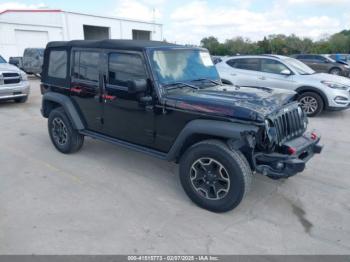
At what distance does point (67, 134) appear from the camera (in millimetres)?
5059

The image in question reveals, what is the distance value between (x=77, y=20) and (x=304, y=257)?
1294 inches

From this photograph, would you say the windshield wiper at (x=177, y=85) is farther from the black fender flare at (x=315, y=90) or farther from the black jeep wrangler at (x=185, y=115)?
the black fender flare at (x=315, y=90)

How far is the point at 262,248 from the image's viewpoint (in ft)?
9.36

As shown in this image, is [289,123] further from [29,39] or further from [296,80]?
[29,39]

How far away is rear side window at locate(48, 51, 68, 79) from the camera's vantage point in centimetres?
492

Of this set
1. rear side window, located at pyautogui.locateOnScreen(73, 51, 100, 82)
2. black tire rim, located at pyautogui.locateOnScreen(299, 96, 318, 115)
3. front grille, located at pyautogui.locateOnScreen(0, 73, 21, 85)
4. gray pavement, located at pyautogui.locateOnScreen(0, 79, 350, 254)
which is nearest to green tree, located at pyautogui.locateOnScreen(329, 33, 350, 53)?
black tire rim, located at pyautogui.locateOnScreen(299, 96, 318, 115)

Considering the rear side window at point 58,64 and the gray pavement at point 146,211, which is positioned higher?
the rear side window at point 58,64

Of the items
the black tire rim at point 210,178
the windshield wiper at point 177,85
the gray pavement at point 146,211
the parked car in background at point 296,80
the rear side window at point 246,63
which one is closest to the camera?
the gray pavement at point 146,211

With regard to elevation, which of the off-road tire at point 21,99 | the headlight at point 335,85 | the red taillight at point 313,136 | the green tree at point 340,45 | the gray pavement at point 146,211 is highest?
the green tree at point 340,45

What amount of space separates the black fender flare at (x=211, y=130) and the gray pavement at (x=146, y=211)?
0.76 metres

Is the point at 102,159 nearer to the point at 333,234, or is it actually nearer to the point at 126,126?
the point at 126,126

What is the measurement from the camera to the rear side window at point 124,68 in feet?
12.6

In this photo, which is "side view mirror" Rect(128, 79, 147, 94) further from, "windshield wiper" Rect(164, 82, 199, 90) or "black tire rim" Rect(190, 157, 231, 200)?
"black tire rim" Rect(190, 157, 231, 200)

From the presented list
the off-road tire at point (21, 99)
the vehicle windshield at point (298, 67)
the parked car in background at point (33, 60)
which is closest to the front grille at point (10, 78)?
the off-road tire at point (21, 99)
